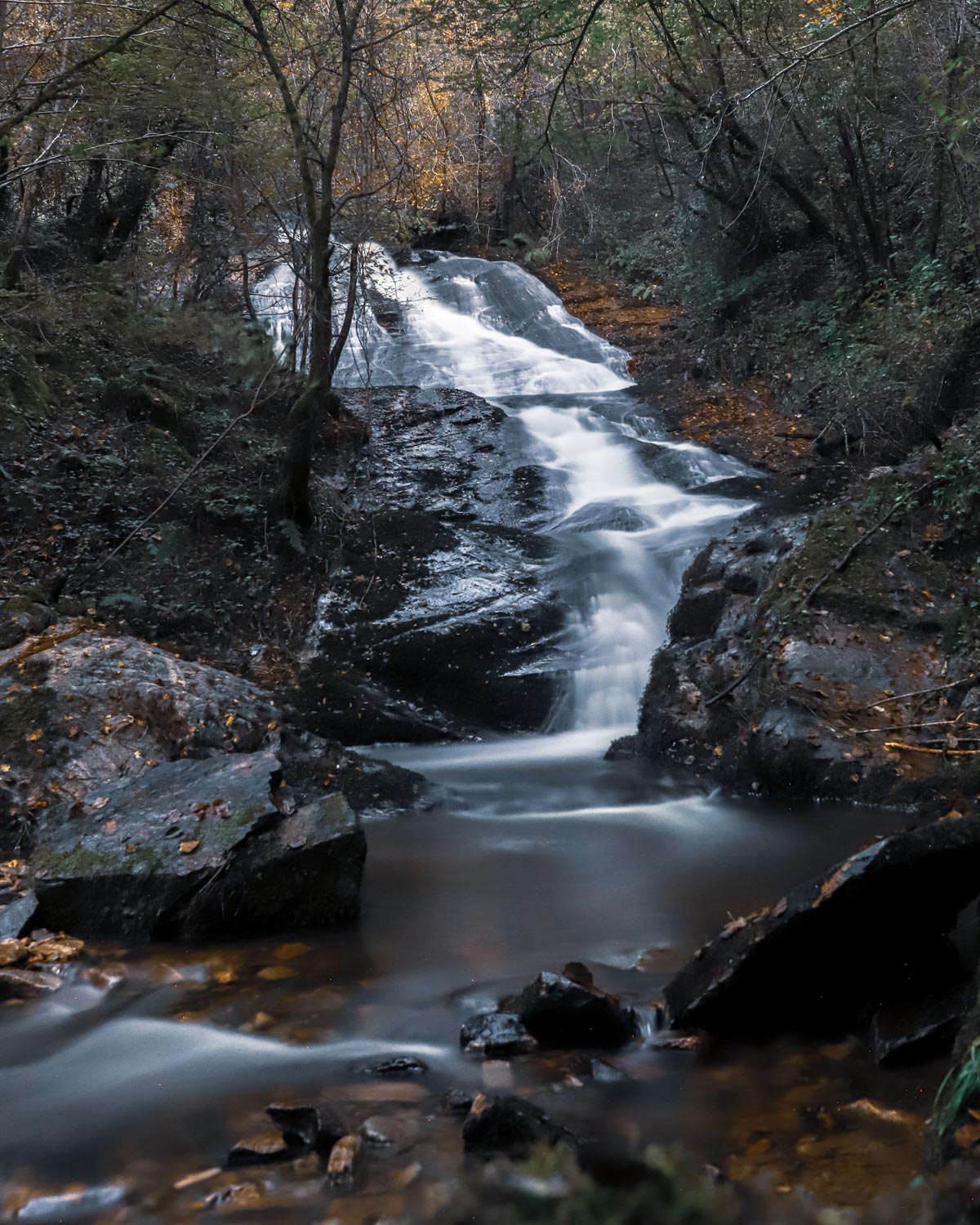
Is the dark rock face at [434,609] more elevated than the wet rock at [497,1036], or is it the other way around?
the dark rock face at [434,609]

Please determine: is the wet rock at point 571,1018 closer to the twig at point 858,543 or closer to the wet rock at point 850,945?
the wet rock at point 850,945

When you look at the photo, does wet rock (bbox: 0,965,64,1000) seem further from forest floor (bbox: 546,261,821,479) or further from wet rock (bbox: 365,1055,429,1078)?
forest floor (bbox: 546,261,821,479)

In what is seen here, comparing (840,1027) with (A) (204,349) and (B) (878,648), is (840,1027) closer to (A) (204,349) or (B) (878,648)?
(B) (878,648)

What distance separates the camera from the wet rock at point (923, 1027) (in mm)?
2990

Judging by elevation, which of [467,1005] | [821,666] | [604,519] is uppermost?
[604,519]

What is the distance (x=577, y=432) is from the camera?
44.8 ft

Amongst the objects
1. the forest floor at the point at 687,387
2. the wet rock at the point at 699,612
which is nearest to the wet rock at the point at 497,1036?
the wet rock at the point at 699,612

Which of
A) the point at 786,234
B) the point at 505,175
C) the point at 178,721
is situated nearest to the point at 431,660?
the point at 178,721

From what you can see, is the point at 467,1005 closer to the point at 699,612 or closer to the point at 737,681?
the point at 737,681

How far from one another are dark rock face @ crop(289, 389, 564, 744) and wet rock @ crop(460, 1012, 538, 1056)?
4.59 meters

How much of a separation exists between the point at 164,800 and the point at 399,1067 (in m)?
2.14

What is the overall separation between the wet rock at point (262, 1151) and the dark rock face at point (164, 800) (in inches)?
67.8

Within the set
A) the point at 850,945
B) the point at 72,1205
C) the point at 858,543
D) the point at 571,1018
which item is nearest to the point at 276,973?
the point at 571,1018

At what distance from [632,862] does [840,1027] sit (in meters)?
2.42
